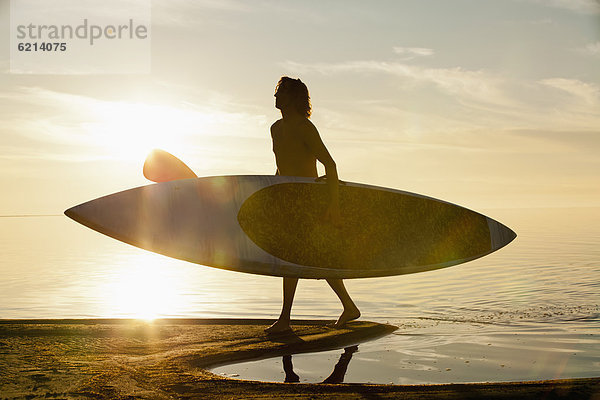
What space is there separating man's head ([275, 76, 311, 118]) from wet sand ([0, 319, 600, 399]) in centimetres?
253

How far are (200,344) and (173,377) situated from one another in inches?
62.9

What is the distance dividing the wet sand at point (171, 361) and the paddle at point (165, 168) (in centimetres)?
182

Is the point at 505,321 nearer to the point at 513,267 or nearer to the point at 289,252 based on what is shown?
the point at 289,252

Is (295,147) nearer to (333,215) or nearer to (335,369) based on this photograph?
(333,215)

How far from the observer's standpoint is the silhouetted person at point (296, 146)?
7.13m

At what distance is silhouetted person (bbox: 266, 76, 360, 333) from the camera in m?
7.13

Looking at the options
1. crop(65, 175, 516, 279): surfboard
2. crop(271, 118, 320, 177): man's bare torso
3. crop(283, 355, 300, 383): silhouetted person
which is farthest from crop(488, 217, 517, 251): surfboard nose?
crop(283, 355, 300, 383): silhouetted person

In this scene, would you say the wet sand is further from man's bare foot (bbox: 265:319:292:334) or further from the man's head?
the man's head

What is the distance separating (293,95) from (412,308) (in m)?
5.35

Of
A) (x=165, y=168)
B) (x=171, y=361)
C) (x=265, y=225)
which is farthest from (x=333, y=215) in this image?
(x=171, y=361)

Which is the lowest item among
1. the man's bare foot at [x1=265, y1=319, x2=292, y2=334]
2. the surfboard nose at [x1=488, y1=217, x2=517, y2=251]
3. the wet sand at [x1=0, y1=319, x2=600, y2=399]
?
the wet sand at [x1=0, y1=319, x2=600, y2=399]

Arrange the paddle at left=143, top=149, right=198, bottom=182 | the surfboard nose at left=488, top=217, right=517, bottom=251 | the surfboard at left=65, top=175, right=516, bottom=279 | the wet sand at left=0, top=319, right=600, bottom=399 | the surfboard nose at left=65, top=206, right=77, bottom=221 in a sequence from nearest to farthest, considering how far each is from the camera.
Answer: the wet sand at left=0, top=319, right=600, bottom=399
the surfboard nose at left=65, top=206, right=77, bottom=221
the surfboard at left=65, top=175, right=516, bottom=279
the paddle at left=143, top=149, right=198, bottom=182
the surfboard nose at left=488, top=217, right=517, bottom=251

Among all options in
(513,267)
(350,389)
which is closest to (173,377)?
(350,389)

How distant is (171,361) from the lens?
5.72 meters
